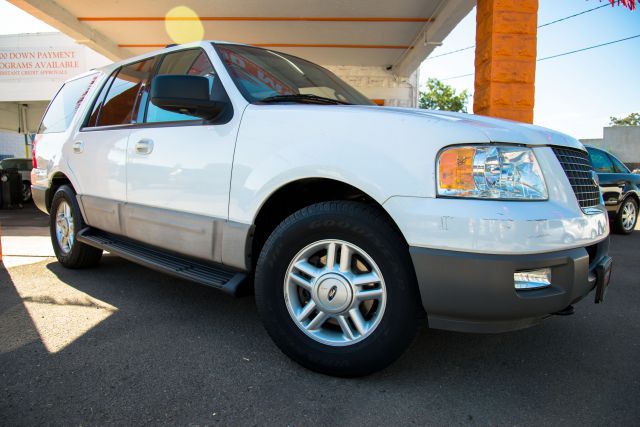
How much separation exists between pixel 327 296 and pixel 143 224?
62.1 inches

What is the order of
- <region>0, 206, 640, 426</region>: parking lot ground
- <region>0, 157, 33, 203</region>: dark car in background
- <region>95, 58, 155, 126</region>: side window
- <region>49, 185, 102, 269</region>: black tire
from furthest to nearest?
<region>0, 157, 33, 203</region>: dark car in background < <region>49, 185, 102, 269</region>: black tire < <region>95, 58, 155, 126</region>: side window < <region>0, 206, 640, 426</region>: parking lot ground

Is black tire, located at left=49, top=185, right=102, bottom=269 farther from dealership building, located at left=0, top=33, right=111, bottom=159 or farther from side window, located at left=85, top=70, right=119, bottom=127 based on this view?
dealership building, located at left=0, top=33, right=111, bottom=159

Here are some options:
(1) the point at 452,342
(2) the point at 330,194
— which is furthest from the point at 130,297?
(1) the point at 452,342

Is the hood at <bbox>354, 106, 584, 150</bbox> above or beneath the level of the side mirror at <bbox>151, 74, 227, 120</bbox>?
beneath

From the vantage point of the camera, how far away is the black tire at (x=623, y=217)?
772 centimetres

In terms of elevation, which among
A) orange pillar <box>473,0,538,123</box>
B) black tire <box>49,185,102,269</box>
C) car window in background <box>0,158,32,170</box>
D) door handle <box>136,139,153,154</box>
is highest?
orange pillar <box>473,0,538,123</box>

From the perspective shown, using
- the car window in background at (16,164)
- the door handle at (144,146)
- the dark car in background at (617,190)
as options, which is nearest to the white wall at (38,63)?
the car window in background at (16,164)

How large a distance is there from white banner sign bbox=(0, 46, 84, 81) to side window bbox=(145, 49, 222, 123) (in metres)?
17.8

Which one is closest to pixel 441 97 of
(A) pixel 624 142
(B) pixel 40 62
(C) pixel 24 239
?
(A) pixel 624 142

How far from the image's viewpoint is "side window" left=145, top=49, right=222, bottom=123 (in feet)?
8.87

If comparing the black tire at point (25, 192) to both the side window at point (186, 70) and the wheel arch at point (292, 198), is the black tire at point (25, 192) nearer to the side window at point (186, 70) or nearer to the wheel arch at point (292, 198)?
the side window at point (186, 70)

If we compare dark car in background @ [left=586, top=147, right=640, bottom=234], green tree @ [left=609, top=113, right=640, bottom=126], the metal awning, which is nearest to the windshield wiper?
the metal awning

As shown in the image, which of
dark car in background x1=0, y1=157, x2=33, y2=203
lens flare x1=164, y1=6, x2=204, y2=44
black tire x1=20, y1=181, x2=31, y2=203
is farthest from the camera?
dark car in background x1=0, y1=157, x2=33, y2=203

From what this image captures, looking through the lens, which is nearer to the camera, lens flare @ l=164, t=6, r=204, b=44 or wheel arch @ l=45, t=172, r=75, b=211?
wheel arch @ l=45, t=172, r=75, b=211
